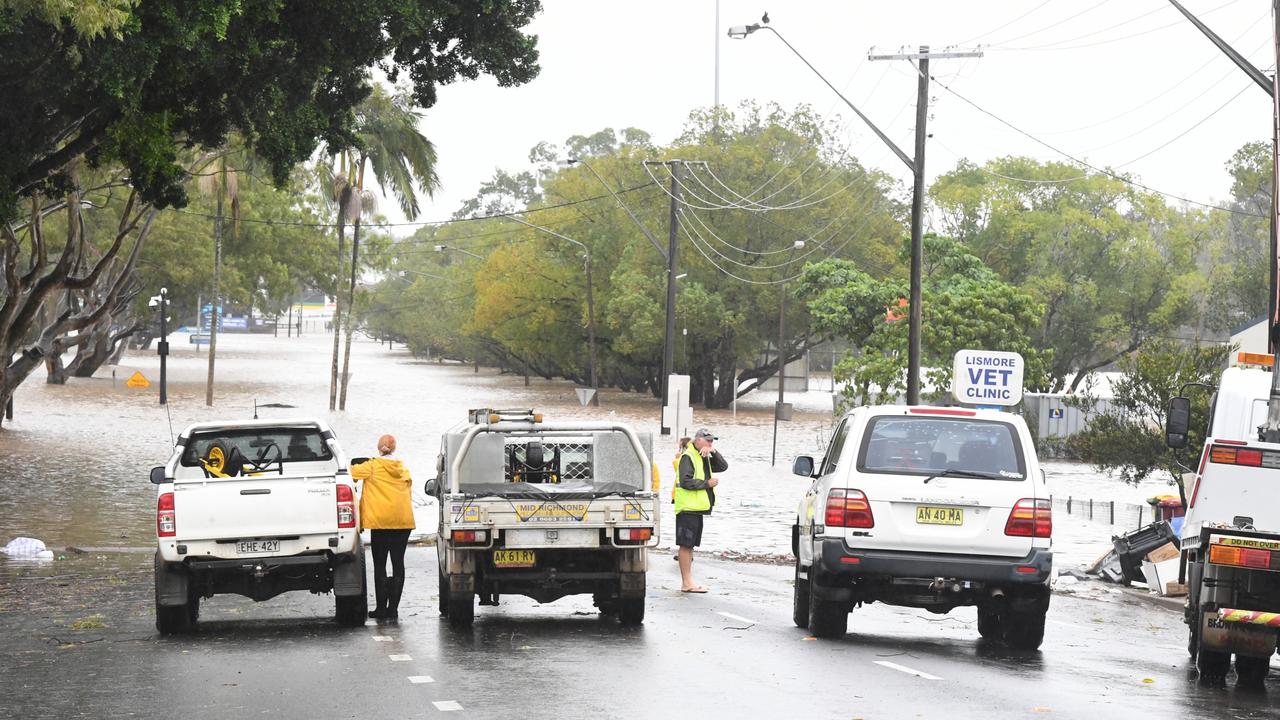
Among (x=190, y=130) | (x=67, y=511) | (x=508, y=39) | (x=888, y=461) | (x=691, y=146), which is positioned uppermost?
(x=691, y=146)

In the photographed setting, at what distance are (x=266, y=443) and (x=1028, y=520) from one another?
22.0ft

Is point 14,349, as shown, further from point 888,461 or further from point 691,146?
point 691,146

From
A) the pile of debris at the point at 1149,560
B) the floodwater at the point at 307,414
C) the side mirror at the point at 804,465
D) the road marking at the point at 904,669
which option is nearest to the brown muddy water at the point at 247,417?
the floodwater at the point at 307,414

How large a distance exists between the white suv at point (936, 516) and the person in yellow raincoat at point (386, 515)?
372cm

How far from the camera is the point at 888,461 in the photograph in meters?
12.2

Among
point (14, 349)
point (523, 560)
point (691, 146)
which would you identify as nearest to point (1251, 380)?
point (523, 560)

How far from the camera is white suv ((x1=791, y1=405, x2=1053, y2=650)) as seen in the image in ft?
39.1

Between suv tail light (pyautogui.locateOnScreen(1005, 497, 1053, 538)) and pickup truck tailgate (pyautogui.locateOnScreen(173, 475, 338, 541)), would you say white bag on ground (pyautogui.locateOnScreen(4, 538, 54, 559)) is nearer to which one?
pickup truck tailgate (pyautogui.locateOnScreen(173, 475, 338, 541))

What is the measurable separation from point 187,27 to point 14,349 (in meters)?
21.6

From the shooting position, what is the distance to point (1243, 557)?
34.6ft

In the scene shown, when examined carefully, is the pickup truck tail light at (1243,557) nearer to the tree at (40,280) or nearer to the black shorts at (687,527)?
the black shorts at (687,527)

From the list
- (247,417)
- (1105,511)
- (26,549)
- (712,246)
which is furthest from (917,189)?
(712,246)

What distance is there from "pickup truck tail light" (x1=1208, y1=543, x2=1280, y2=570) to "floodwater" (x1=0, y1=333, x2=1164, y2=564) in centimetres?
1122

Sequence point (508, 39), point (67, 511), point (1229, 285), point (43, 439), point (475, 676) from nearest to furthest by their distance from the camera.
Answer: point (475, 676) → point (508, 39) → point (67, 511) → point (43, 439) → point (1229, 285)
